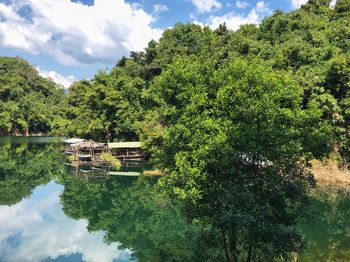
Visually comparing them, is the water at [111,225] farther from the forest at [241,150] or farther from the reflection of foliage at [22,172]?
the forest at [241,150]

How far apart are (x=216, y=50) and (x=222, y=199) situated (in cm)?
4793

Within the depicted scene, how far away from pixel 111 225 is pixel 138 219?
220 centimetres

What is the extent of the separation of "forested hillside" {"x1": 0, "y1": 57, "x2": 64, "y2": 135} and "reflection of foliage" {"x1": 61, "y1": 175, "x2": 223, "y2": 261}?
74.5m

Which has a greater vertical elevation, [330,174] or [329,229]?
[330,174]

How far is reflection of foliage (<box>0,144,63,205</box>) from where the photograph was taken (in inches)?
1475

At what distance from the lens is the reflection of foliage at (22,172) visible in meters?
37.5

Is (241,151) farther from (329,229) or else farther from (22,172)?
(22,172)

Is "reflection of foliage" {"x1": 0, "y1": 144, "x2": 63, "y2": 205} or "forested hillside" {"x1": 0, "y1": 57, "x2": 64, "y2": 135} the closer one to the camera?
"reflection of foliage" {"x1": 0, "y1": 144, "x2": 63, "y2": 205}

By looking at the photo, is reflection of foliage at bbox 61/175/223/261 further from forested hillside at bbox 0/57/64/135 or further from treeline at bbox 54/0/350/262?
forested hillside at bbox 0/57/64/135

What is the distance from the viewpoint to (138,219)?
94.9 feet

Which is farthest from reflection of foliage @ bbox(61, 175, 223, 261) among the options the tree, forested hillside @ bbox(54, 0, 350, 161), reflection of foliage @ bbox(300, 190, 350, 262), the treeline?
forested hillside @ bbox(54, 0, 350, 161)

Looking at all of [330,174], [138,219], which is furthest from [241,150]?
[330,174]

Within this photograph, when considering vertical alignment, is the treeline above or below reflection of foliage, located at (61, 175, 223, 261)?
above

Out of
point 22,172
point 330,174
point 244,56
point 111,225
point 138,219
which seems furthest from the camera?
point 22,172
